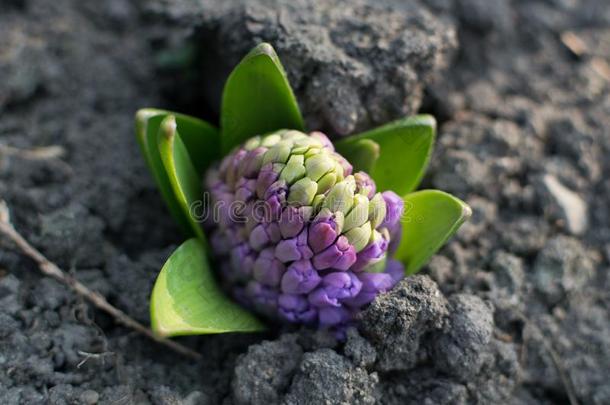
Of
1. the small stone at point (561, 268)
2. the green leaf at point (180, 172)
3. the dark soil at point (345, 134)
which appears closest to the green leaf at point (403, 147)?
the dark soil at point (345, 134)

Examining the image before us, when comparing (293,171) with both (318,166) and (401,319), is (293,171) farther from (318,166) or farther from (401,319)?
(401,319)

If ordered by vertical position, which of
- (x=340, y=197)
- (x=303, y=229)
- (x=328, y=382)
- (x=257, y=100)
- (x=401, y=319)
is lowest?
(x=328, y=382)

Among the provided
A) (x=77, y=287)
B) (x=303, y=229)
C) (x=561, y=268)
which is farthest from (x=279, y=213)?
(x=561, y=268)

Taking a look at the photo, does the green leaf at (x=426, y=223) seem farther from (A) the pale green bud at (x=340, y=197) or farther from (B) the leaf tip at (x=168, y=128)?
(B) the leaf tip at (x=168, y=128)

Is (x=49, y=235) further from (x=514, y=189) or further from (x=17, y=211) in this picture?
(x=514, y=189)

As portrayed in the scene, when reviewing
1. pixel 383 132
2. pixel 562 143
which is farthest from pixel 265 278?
pixel 562 143

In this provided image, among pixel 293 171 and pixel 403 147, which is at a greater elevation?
pixel 293 171
